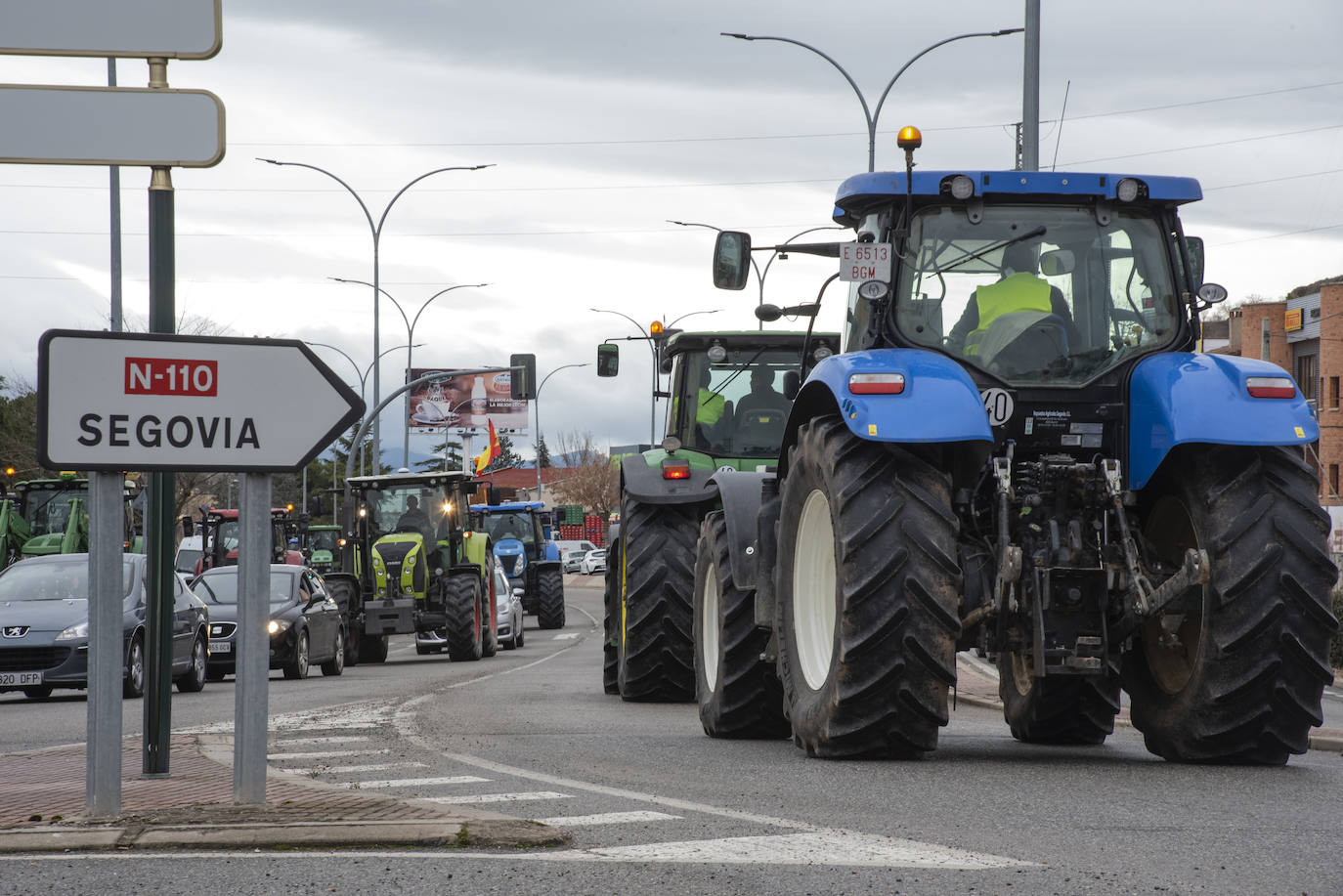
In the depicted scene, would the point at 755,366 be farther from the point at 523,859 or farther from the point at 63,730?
the point at 523,859

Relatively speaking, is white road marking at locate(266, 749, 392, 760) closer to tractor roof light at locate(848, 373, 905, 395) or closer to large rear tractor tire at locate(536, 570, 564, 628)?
tractor roof light at locate(848, 373, 905, 395)

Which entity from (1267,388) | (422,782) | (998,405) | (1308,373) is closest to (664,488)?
(998,405)

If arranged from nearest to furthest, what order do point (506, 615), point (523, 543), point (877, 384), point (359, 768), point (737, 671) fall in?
point (877, 384) → point (359, 768) → point (737, 671) → point (506, 615) → point (523, 543)

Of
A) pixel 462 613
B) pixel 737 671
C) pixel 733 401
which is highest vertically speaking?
pixel 733 401

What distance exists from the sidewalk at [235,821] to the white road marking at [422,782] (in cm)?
40

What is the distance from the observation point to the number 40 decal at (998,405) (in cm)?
921

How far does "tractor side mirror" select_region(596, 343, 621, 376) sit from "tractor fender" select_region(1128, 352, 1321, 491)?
8991mm

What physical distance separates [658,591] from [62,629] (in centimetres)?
732

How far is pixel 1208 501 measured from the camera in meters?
8.69

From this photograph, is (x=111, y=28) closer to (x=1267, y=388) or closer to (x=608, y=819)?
(x=608, y=819)

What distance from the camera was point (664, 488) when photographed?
14.4 m

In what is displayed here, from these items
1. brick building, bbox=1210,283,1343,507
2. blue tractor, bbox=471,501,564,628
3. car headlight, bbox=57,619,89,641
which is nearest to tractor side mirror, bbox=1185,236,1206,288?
car headlight, bbox=57,619,89,641

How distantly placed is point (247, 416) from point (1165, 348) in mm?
4896

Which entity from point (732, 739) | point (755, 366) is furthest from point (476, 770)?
point (755, 366)
